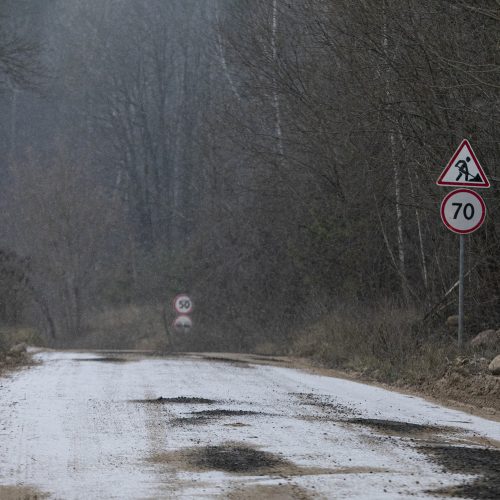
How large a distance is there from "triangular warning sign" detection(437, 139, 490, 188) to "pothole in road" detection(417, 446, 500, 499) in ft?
23.6

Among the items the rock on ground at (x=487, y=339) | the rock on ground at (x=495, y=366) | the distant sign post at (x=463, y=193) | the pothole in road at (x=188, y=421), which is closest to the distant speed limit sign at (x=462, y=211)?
the distant sign post at (x=463, y=193)

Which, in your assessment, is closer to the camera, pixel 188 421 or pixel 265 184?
pixel 188 421

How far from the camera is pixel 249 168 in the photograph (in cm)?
3641

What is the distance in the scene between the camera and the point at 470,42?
17.7m

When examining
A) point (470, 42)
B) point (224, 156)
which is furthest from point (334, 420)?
point (224, 156)

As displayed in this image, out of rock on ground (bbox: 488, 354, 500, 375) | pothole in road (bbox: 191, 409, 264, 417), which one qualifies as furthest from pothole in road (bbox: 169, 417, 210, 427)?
rock on ground (bbox: 488, 354, 500, 375)

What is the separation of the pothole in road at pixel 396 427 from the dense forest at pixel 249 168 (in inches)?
263

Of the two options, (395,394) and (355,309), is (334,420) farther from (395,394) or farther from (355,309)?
(355,309)

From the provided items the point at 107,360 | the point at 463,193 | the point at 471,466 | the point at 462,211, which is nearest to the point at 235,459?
the point at 471,466

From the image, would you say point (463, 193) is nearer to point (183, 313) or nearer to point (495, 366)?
point (495, 366)

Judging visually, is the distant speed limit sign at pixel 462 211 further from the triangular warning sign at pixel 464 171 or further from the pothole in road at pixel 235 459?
the pothole in road at pixel 235 459

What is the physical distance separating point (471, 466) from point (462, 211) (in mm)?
8085

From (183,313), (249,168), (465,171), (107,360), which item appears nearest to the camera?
(465,171)

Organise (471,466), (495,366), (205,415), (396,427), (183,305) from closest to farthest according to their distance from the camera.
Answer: (471,466) → (396,427) → (205,415) → (495,366) → (183,305)
